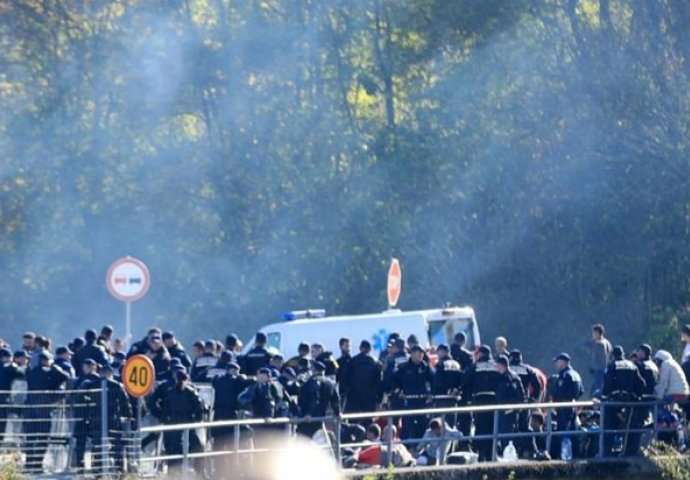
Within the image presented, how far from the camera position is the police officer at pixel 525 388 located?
76.1 feet

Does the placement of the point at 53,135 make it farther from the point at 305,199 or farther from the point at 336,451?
the point at 336,451

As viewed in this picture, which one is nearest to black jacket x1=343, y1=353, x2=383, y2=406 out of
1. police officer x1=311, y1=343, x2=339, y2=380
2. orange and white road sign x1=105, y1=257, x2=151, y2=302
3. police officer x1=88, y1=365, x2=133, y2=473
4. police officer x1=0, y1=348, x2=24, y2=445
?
police officer x1=311, y1=343, x2=339, y2=380

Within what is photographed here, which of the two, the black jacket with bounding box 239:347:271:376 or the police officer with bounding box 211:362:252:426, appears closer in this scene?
the police officer with bounding box 211:362:252:426

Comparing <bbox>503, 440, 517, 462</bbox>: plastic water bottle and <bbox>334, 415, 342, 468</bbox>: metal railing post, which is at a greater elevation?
<bbox>334, 415, 342, 468</bbox>: metal railing post

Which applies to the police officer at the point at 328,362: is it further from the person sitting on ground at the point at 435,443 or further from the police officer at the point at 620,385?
the police officer at the point at 620,385

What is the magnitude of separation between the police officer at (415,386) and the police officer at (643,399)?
8.86 ft

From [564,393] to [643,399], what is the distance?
1242 millimetres

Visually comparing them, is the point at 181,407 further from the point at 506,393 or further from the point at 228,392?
the point at 506,393

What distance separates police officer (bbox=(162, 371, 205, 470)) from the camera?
19828mm

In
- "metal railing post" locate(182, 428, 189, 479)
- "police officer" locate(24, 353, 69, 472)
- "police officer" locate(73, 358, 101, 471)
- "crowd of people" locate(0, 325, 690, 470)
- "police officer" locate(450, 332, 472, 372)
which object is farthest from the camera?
"police officer" locate(450, 332, 472, 372)

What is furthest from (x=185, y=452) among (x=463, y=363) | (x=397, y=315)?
(x=397, y=315)

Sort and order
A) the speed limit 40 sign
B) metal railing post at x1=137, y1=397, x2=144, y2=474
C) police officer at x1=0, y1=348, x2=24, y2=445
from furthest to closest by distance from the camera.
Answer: police officer at x1=0, y1=348, x2=24, y2=445 < metal railing post at x1=137, y1=397, x2=144, y2=474 < the speed limit 40 sign

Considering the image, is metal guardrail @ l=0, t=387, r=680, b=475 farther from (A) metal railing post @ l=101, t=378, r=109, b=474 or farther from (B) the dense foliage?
(B) the dense foliage

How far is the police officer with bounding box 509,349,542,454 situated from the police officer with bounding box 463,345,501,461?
457 mm
